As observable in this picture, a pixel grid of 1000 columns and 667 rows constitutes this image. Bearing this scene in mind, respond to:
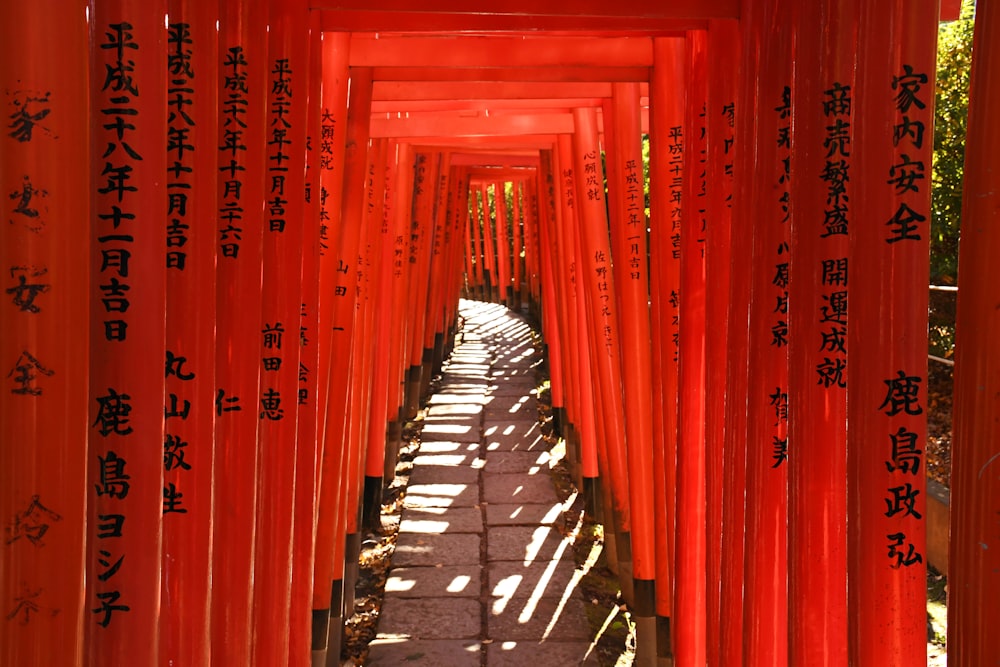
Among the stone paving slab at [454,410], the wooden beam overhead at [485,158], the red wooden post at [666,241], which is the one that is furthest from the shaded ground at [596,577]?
the wooden beam overhead at [485,158]

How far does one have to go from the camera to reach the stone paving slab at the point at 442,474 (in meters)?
9.16

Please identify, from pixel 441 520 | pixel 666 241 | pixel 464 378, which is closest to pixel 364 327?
pixel 441 520

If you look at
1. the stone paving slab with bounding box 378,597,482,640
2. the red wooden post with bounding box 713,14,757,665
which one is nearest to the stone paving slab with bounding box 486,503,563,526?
the stone paving slab with bounding box 378,597,482,640

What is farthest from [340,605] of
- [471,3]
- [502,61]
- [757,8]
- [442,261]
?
[442,261]

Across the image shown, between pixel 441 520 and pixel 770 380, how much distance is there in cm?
554

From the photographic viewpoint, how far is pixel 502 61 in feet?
14.4

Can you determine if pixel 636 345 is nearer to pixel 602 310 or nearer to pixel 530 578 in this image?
pixel 602 310

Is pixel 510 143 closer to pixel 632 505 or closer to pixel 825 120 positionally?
pixel 632 505

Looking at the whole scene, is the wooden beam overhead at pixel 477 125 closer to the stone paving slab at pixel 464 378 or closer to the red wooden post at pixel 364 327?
the red wooden post at pixel 364 327

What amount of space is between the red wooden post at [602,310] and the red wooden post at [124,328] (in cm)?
420

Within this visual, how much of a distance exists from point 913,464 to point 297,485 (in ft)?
7.99

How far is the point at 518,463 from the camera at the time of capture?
977cm

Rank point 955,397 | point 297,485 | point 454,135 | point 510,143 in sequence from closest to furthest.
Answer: point 955,397, point 297,485, point 454,135, point 510,143

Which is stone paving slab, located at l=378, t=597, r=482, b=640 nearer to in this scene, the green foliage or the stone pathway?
the stone pathway
